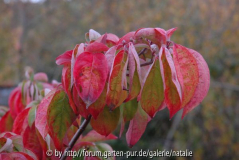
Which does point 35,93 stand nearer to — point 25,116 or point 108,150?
point 25,116

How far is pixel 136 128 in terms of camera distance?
59 centimetres

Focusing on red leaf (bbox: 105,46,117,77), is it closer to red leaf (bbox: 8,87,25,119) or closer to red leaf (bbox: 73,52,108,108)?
red leaf (bbox: 73,52,108,108)

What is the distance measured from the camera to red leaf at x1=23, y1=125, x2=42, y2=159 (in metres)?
0.67

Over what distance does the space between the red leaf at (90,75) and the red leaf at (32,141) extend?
0.73 feet

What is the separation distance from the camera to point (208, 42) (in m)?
4.36

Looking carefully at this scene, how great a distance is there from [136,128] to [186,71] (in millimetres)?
161

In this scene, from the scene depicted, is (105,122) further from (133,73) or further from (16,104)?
(16,104)

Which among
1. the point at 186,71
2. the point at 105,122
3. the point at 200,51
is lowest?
the point at 200,51

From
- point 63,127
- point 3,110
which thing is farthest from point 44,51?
point 63,127

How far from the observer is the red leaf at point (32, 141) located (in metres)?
0.67

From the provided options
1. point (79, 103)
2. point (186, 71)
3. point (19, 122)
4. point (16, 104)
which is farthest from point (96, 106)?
point (16, 104)

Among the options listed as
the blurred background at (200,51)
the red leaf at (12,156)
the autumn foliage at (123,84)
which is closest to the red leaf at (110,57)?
the autumn foliage at (123,84)

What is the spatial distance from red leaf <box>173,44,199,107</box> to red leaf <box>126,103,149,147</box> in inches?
5.3

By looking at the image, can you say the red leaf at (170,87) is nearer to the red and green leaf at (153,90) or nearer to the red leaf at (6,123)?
the red and green leaf at (153,90)
